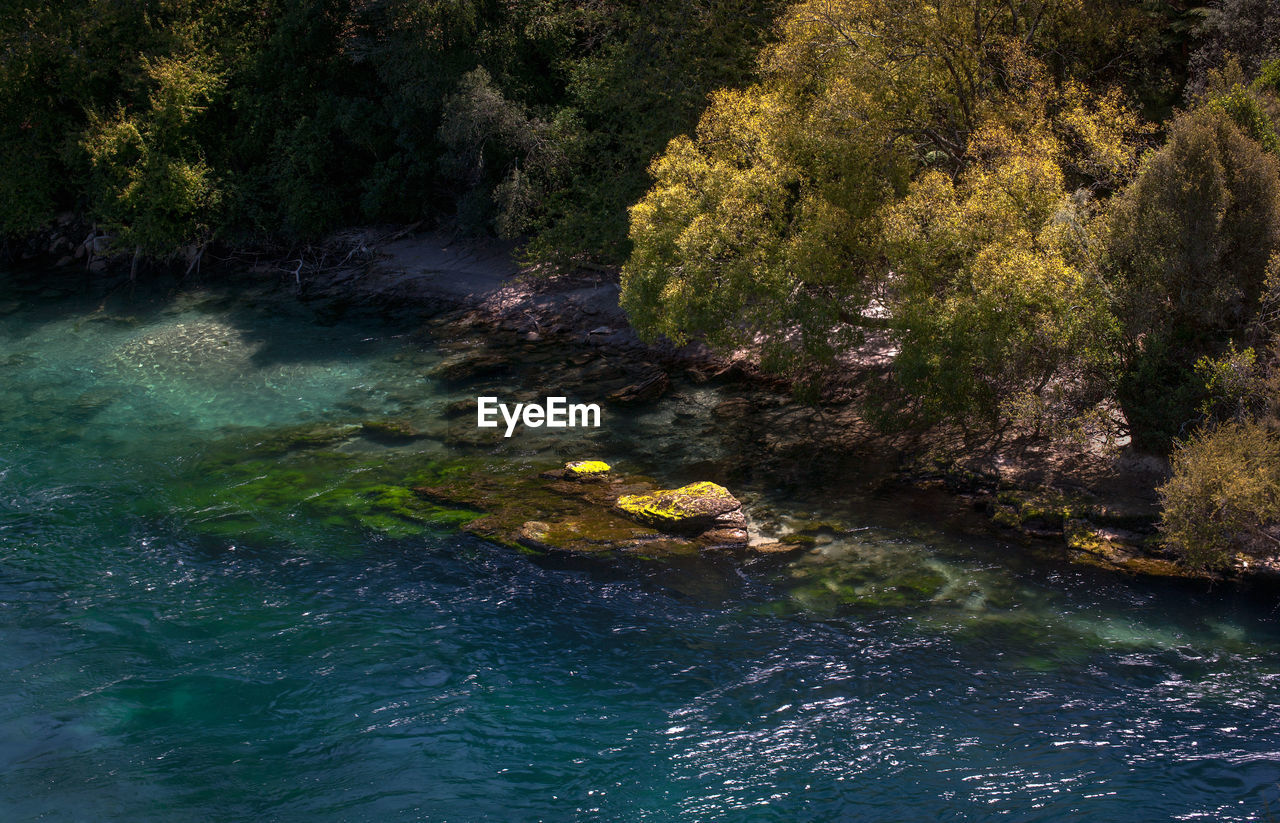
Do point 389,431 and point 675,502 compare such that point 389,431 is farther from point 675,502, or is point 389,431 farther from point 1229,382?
point 1229,382

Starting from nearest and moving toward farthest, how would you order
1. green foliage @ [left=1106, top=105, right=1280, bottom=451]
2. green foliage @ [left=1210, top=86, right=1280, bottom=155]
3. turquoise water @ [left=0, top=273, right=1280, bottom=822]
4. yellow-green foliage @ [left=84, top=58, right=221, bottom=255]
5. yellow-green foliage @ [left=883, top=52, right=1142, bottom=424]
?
1. turquoise water @ [left=0, top=273, right=1280, bottom=822]
2. green foliage @ [left=1106, top=105, right=1280, bottom=451]
3. green foliage @ [left=1210, top=86, right=1280, bottom=155]
4. yellow-green foliage @ [left=883, top=52, right=1142, bottom=424]
5. yellow-green foliage @ [left=84, top=58, right=221, bottom=255]

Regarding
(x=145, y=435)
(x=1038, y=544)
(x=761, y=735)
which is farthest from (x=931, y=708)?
(x=145, y=435)

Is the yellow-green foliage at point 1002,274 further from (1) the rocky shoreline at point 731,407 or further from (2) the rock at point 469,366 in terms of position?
(2) the rock at point 469,366

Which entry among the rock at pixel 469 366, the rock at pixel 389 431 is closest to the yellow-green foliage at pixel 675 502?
the rock at pixel 389 431

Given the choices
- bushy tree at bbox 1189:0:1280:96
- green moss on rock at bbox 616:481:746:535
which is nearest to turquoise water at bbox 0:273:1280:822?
green moss on rock at bbox 616:481:746:535

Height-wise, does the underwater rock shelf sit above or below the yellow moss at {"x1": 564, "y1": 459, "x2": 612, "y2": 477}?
below

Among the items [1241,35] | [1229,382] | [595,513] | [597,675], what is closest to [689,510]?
[595,513]

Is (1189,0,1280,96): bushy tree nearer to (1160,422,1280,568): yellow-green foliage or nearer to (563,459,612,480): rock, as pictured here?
(1160,422,1280,568): yellow-green foliage

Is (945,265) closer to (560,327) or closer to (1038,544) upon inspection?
(1038,544)
